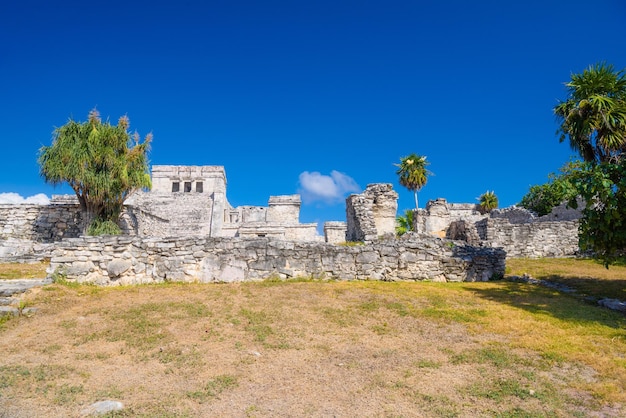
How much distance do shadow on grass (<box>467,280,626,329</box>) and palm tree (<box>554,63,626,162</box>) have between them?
4.50m

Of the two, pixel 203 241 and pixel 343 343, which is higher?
pixel 203 241

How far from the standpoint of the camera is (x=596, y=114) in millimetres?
11789

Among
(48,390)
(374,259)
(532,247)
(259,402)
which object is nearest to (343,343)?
(259,402)

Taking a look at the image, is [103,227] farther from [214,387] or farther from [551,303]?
[551,303]

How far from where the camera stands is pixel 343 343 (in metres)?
6.25

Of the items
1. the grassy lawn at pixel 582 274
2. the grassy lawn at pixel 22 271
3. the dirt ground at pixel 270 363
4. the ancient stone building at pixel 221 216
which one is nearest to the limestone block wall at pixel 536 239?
the grassy lawn at pixel 582 274

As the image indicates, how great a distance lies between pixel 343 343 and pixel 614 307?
706cm

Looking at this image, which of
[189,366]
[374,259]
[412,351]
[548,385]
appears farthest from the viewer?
[374,259]

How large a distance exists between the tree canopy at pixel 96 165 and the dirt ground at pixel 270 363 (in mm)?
8536

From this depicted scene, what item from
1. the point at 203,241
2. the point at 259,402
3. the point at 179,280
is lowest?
the point at 259,402

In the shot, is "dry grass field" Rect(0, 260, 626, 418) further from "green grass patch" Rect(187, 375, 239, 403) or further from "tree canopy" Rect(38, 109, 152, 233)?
"tree canopy" Rect(38, 109, 152, 233)

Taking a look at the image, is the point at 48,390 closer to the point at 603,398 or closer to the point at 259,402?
the point at 259,402

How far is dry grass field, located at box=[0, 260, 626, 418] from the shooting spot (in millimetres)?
4211

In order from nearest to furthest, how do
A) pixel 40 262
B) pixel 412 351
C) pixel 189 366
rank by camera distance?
pixel 189 366
pixel 412 351
pixel 40 262
